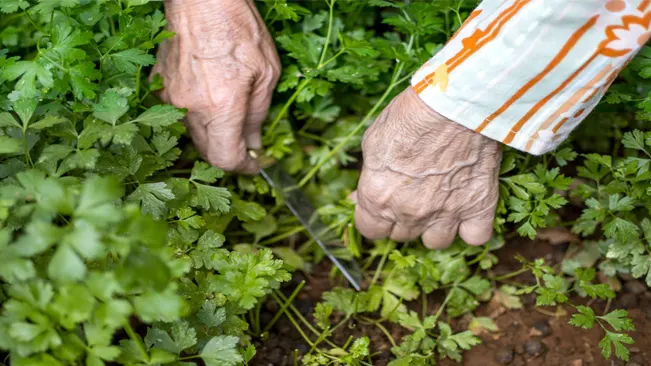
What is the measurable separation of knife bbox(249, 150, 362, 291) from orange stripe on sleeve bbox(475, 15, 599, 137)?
76 centimetres

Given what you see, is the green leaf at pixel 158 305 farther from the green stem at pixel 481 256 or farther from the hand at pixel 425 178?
the green stem at pixel 481 256

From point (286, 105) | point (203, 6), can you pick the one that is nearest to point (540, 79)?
point (286, 105)

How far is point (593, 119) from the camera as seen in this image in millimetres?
2381

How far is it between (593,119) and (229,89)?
1.34 metres

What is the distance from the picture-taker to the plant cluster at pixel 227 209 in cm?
129

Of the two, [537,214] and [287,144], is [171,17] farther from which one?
[537,214]

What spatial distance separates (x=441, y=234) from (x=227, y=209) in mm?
691

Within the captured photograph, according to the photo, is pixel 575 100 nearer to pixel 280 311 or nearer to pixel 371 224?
pixel 371 224

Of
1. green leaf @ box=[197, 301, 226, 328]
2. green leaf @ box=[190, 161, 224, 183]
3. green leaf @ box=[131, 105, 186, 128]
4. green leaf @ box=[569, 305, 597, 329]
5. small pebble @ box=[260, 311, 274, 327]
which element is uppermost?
green leaf @ box=[131, 105, 186, 128]

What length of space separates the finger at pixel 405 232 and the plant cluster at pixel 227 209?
6 cm

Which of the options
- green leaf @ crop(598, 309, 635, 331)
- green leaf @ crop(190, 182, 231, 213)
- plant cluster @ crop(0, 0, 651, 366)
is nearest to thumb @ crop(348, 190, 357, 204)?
plant cluster @ crop(0, 0, 651, 366)

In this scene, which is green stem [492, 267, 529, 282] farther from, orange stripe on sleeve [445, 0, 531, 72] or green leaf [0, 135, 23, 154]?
green leaf [0, 135, 23, 154]

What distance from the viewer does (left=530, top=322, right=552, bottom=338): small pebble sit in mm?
2172

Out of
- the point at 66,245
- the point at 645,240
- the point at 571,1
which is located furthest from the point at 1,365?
the point at 645,240
